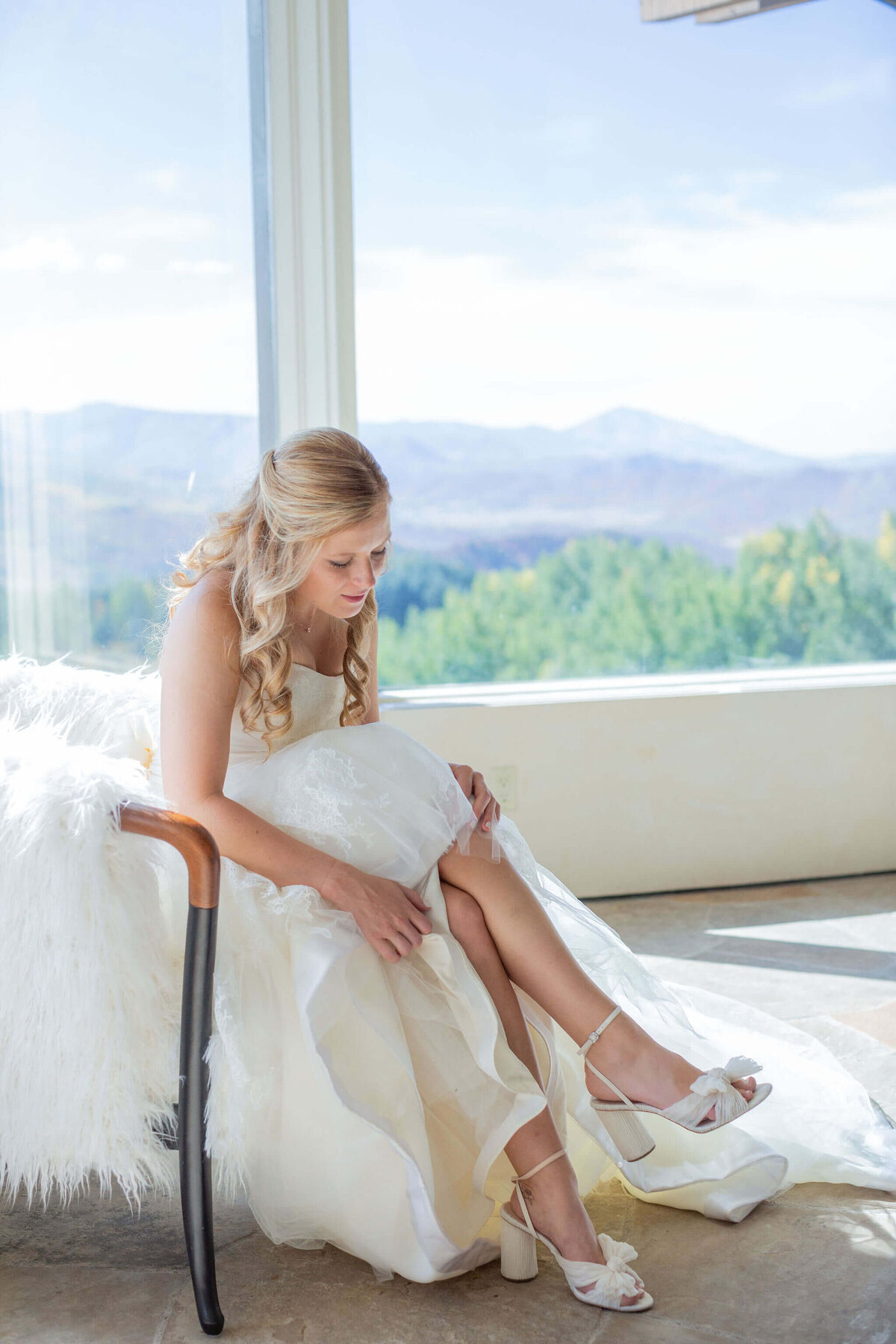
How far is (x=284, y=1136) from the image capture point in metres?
1.46

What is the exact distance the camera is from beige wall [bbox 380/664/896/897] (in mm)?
3199

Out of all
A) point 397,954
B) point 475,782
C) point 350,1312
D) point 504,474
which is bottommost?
point 350,1312

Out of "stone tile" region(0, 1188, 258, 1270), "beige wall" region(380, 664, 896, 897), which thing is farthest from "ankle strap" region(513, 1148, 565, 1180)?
"beige wall" region(380, 664, 896, 897)

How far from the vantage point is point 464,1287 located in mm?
1521

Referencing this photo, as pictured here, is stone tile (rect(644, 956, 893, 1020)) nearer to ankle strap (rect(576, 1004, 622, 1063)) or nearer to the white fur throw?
ankle strap (rect(576, 1004, 622, 1063))

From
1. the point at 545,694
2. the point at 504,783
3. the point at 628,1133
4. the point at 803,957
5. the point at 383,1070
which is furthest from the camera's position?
the point at 545,694

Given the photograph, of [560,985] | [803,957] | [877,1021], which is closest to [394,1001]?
[560,985]

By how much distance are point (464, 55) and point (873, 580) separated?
2031 millimetres

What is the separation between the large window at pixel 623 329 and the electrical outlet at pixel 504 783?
33 centimetres

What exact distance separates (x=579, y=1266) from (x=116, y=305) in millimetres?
2362

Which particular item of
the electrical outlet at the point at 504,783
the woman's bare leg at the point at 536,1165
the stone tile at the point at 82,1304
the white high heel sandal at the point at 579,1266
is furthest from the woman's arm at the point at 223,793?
the electrical outlet at the point at 504,783

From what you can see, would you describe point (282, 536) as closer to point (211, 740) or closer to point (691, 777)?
point (211, 740)

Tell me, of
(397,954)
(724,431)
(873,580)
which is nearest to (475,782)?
(397,954)

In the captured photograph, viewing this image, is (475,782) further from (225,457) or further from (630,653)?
(630,653)
